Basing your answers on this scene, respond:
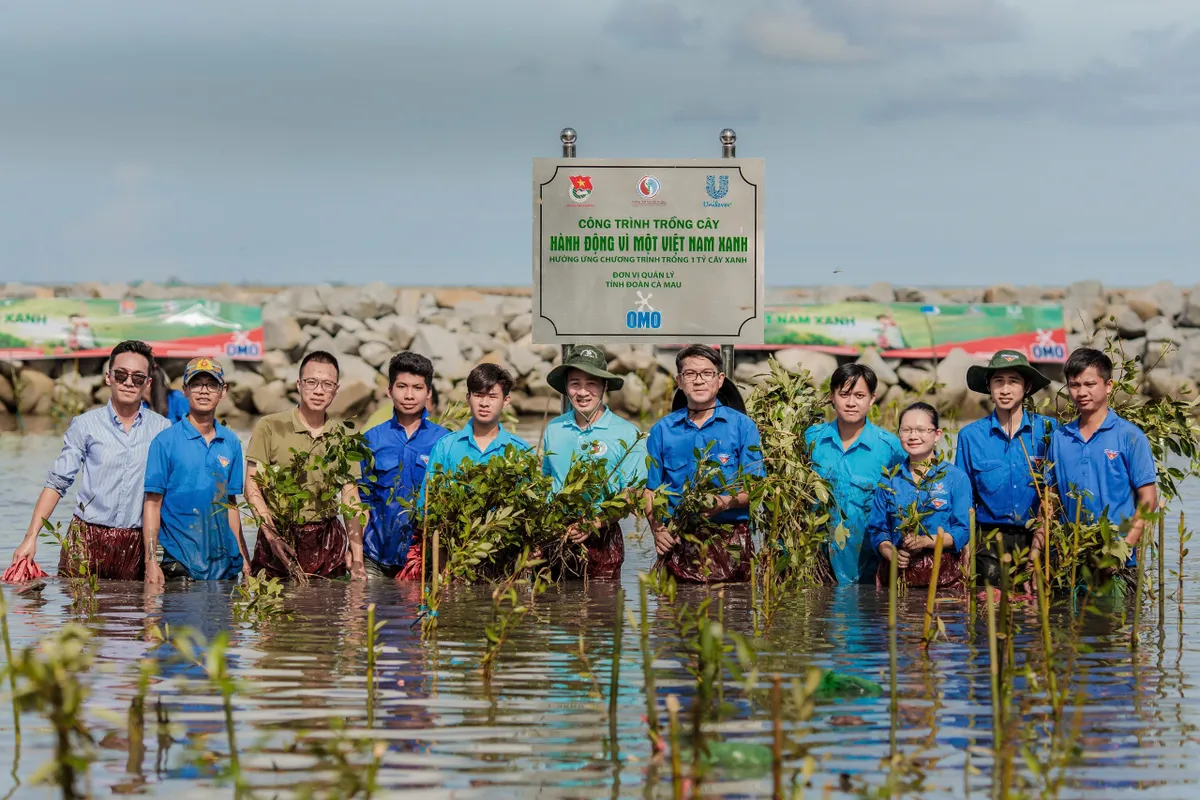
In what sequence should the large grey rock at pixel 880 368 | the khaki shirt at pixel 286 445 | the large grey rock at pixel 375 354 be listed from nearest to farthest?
the khaki shirt at pixel 286 445 < the large grey rock at pixel 880 368 < the large grey rock at pixel 375 354

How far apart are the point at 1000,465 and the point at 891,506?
66 cm

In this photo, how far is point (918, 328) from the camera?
27094 millimetres

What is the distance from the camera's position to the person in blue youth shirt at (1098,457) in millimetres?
8539

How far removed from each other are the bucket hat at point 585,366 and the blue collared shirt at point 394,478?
2.51ft

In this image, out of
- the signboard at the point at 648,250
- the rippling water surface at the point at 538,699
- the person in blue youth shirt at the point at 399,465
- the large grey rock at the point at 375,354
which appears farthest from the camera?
the large grey rock at the point at 375,354

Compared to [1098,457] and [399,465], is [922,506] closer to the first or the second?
[1098,457]

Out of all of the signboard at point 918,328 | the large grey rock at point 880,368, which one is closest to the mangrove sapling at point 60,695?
the large grey rock at point 880,368

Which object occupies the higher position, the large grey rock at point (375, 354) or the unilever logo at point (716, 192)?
the unilever logo at point (716, 192)

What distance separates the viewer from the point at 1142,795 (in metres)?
5.25

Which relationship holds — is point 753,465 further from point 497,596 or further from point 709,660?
point 709,660

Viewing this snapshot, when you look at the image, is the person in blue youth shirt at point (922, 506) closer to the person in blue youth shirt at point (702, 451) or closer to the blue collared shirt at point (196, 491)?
the person in blue youth shirt at point (702, 451)

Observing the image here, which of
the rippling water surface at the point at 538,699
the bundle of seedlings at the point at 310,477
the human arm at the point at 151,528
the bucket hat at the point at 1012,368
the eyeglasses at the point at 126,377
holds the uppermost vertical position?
the bucket hat at the point at 1012,368

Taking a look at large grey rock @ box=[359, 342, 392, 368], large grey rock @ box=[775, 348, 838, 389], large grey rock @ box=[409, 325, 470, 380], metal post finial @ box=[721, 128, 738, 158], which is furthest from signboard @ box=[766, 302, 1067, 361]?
metal post finial @ box=[721, 128, 738, 158]

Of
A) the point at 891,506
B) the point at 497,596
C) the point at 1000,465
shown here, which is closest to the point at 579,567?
the point at 891,506
